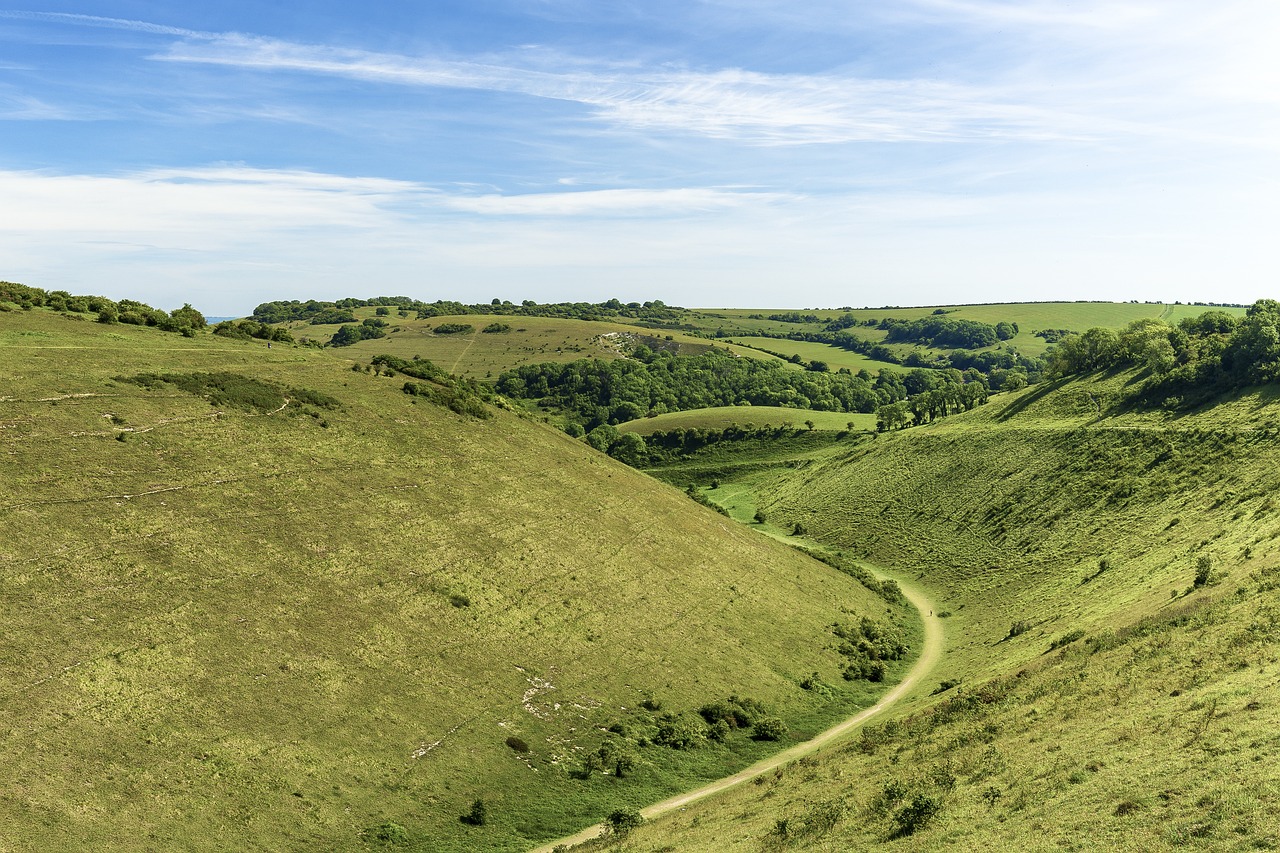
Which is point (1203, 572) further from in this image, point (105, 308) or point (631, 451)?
point (631, 451)

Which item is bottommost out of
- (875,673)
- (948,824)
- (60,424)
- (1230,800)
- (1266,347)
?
(875,673)

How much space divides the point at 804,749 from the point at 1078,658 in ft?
56.2

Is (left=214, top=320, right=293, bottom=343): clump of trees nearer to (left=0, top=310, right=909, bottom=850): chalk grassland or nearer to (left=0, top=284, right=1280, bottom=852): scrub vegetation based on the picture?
(left=0, top=284, right=1280, bottom=852): scrub vegetation

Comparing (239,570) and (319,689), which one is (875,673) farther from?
(239,570)

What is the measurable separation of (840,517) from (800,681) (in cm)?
6331

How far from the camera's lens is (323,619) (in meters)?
45.4

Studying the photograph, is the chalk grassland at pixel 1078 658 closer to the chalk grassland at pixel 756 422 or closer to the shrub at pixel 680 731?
the shrub at pixel 680 731

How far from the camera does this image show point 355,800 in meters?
35.9

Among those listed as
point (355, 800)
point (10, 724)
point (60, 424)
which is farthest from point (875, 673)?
point (60, 424)

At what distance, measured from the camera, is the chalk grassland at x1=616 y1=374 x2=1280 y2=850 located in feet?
79.4

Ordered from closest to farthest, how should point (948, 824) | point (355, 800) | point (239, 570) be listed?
point (948, 824), point (355, 800), point (239, 570)

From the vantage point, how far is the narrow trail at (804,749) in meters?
38.1

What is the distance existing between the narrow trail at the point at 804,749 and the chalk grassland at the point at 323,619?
1200 millimetres

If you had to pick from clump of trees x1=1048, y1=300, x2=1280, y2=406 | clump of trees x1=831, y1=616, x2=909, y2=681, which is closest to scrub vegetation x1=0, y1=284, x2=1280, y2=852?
clump of trees x1=831, y1=616, x2=909, y2=681
